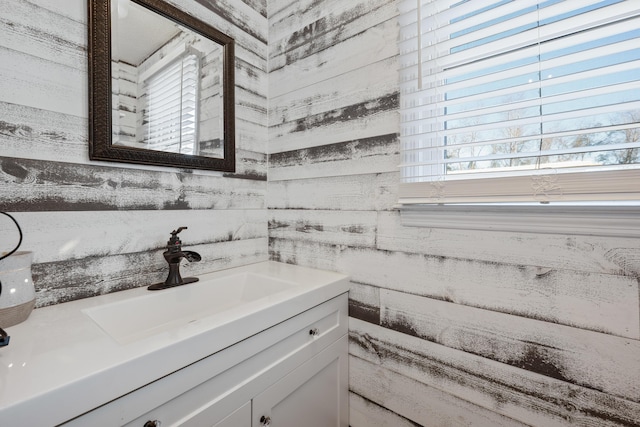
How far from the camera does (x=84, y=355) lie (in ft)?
1.99

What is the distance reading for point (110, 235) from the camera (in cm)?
104

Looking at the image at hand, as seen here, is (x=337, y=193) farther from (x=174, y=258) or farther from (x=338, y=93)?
(x=174, y=258)

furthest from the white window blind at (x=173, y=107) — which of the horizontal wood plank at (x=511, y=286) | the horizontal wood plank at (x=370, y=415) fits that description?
the horizontal wood plank at (x=370, y=415)

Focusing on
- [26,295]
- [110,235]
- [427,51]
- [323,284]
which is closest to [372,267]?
[323,284]

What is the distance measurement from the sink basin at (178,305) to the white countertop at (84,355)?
5 centimetres

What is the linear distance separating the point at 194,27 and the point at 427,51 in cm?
96

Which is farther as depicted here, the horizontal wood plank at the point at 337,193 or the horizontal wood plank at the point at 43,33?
the horizontal wood plank at the point at 337,193

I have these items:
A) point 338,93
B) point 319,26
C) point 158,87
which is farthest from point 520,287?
point 158,87

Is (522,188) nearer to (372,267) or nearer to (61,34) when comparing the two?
(372,267)

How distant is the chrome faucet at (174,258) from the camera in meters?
1.10

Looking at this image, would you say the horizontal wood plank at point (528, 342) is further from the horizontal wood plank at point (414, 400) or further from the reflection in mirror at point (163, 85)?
the reflection in mirror at point (163, 85)

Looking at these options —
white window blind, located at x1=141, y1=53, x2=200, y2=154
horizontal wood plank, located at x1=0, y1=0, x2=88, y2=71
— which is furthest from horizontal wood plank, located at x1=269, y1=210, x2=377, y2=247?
horizontal wood plank, located at x1=0, y1=0, x2=88, y2=71

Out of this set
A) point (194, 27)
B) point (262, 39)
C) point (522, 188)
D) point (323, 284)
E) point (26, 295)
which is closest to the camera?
point (26, 295)

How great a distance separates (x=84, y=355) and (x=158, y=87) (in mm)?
963
